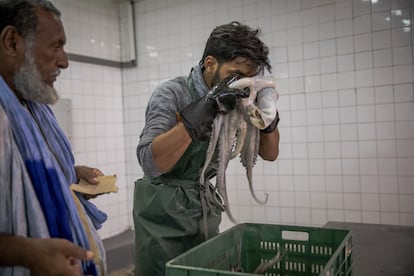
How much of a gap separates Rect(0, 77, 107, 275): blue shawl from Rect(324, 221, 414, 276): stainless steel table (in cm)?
118

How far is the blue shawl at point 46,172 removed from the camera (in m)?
0.89

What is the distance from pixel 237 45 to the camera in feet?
4.35

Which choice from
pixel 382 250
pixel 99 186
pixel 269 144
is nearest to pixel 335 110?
pixel 382 250

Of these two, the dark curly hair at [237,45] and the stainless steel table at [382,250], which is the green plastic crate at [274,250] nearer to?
the stainless steel table at [382,250]

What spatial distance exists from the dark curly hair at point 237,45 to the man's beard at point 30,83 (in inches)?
24.7

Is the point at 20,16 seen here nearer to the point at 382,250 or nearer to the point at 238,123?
the point at 238,123

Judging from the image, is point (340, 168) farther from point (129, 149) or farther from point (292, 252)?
point (129, 149)

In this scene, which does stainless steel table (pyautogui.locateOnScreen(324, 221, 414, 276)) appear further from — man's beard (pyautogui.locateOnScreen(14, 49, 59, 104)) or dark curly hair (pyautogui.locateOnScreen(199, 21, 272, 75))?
man's beard (pyautogui.locateOnScreen(14, 49, 59, 104))

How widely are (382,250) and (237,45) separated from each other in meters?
1.29

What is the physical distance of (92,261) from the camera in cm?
102

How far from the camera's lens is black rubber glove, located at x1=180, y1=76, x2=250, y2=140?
4.01 feet

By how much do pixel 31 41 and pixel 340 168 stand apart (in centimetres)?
242

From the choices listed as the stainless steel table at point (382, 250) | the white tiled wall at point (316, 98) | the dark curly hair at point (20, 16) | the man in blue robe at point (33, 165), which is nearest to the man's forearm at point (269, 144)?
the stainless steel table at point (382, 250)

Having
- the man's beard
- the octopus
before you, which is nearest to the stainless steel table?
the octopus
